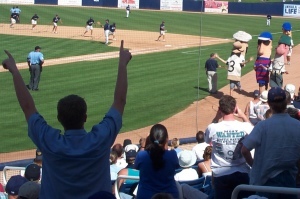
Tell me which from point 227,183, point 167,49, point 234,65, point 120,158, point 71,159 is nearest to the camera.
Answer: point 71,159

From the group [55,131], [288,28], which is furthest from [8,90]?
[55,131]

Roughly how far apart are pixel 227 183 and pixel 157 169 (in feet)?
2.72

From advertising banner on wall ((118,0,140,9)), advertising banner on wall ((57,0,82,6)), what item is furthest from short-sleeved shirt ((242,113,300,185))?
advertising banner on wall ((118,0,140,9))

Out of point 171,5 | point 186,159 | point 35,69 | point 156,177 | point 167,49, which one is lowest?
point 167,49

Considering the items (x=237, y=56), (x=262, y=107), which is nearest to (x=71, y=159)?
(x=262, y=107)

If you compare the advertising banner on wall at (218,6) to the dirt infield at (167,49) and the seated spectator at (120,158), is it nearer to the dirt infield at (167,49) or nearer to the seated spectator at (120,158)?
the dirt infield at (167,49)

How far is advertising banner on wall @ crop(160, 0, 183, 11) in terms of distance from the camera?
53.9 meters

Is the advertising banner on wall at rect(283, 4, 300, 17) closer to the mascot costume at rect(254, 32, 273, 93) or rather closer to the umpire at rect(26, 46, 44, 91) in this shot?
the umpire at rect(26, 46, 44, 91)

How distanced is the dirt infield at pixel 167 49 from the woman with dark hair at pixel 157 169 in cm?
755

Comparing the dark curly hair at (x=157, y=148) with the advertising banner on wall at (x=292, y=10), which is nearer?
the dark curly hair at (x=157, y=148)

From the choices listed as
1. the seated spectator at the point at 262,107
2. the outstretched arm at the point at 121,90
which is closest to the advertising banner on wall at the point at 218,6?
the seated spectator at the point at 262,107

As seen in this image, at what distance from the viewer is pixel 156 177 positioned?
17.8ft

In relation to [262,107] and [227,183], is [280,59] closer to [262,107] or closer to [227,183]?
[262,107]

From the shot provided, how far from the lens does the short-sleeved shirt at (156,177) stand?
5.40 meters
